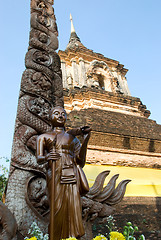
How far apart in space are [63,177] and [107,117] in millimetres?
6797

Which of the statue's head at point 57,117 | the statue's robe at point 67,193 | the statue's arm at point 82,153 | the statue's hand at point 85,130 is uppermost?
the statue's head at point 57,117

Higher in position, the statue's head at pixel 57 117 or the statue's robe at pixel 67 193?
the statue's head at pixel 57 117

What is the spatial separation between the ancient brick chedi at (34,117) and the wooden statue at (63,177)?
52 cm

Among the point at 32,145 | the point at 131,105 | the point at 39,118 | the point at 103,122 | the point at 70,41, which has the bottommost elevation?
the point at 32,145

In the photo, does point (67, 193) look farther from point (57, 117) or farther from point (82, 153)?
point (57, 117)

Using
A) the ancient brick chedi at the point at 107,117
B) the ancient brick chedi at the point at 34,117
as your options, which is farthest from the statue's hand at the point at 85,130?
the ancient brick chedi at the point at 107,117

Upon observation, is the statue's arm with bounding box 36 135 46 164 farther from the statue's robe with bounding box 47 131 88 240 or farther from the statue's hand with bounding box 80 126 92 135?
the statue's hand with bounding box 80 126 92 135

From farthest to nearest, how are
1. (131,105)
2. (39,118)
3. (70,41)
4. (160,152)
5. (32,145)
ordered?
(70,41), (131,105), (160,152), (39,118), (32,145)

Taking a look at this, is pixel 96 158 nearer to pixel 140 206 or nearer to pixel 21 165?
pixel 140 206

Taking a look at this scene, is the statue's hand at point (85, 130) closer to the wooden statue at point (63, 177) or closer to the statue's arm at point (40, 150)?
the wooden statue at point (63, 177)

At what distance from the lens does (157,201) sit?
14.4 ft

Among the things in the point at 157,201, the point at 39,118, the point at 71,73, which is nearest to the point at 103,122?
the point at 157,201

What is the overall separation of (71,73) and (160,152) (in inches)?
382

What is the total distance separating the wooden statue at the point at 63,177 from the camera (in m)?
1.63
